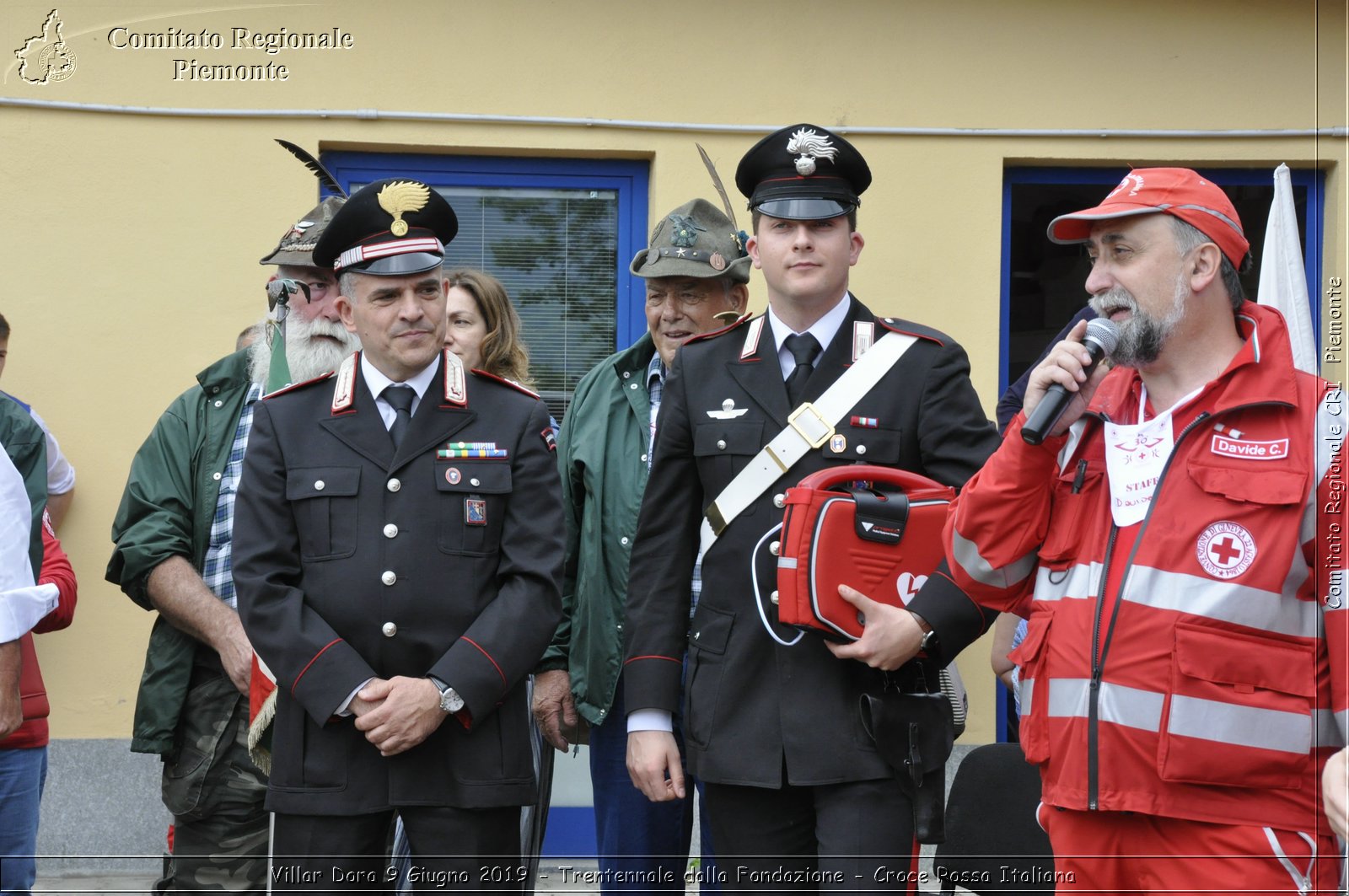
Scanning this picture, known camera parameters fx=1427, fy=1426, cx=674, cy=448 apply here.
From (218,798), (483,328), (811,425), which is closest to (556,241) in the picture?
(483,328)

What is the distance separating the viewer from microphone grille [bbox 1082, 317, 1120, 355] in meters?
2.99

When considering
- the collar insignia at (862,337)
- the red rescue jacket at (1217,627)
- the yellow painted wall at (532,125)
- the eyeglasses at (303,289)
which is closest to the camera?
the red rescue jacket at (1217,627)

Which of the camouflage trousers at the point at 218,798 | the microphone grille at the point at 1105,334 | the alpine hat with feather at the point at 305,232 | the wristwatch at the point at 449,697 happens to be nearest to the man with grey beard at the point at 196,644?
the camouflage trousers at the point at 218,798

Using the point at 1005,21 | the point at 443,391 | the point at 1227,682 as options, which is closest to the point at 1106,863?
the point at 1227,682

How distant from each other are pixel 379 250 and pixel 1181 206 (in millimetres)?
2026

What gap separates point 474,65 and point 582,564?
2971 mm

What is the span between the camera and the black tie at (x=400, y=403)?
12.2ft

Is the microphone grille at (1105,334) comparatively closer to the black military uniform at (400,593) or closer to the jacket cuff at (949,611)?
the jacket cuff at (949,611)

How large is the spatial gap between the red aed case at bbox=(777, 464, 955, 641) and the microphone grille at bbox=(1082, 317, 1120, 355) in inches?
24.5

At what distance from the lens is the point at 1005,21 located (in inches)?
264

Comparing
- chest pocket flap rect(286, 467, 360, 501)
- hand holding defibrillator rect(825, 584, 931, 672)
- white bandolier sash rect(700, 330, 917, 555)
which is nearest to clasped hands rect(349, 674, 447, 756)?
chest pocket flap rect(286, 467, 360, 501)

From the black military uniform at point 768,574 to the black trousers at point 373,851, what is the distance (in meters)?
0.54

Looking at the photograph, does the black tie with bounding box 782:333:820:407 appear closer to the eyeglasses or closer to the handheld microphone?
the handheld microphone

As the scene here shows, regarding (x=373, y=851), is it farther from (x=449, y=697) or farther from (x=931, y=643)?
(x=931, y=643)
